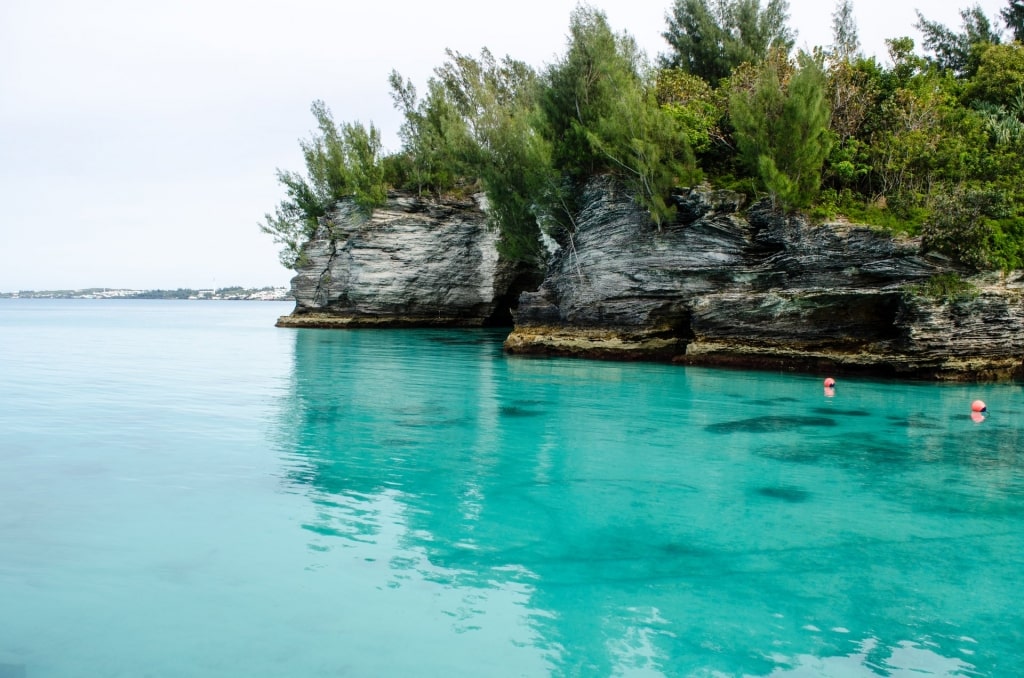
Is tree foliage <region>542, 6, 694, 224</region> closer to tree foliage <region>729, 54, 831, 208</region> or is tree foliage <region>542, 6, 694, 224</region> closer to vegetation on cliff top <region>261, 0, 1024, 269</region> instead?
vegetation on cliff top <region>261, 0, 1024, 269</region>

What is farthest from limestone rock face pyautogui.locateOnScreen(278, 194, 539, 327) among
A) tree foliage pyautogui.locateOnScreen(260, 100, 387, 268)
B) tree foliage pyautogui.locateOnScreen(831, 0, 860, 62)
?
tree foliage pyautogui.locateOnScreen(831, 0, 860, 62)

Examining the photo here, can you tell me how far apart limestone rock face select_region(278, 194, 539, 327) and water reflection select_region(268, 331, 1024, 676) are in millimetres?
25740

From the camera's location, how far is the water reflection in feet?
15.2

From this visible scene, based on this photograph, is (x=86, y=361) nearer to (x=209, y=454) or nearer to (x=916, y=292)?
(x=209, y=454)

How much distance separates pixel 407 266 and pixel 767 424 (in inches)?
1178

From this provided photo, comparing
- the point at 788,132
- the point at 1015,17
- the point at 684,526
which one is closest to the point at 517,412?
the point at 684,526

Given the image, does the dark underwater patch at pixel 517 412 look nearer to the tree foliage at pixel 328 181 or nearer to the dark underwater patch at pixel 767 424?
the dark underwater patch at pixel 767 424

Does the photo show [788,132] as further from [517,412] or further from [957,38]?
[957,38]

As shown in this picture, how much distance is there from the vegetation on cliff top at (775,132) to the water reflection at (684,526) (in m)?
6.65

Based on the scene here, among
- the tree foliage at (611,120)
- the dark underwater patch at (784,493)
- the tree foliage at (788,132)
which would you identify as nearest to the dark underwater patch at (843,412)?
the dark underwater patch at (784,493)

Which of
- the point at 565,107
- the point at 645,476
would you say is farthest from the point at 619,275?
the point at 645,476

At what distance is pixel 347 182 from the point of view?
40.2 m

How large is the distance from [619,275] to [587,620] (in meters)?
18.3

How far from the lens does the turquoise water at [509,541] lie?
4.48 meters
